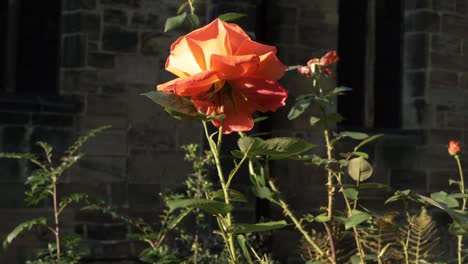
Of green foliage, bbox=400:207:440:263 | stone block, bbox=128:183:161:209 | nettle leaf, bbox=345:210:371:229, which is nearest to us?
nettle leaf, bbox=345:210:371:229

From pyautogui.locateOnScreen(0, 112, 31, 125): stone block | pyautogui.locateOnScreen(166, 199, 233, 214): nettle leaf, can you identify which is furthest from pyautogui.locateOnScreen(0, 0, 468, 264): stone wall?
pyautogui.locateOnScreen(166, 199, 233, 214): nettle leaf

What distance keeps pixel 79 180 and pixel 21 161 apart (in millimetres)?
508

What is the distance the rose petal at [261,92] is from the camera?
1.51 meters

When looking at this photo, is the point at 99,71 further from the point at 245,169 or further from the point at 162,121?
the point at 245,169

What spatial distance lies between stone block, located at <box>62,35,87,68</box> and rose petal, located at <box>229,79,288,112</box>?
5.73 m

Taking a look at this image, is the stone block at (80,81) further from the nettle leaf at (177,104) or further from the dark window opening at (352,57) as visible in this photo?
the nettle leaf at (177,104)

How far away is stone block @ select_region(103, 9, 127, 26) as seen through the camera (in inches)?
282

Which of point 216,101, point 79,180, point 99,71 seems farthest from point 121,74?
point 216,101

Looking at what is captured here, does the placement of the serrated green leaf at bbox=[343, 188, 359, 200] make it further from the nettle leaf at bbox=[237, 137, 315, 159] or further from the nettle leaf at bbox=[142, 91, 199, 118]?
the nettle leaf at bbox=[142, 91, 199, 118]

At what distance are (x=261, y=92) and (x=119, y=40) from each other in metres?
5.82

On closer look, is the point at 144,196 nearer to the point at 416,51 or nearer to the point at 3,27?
the point at 3,27

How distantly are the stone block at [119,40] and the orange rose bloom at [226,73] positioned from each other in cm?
570

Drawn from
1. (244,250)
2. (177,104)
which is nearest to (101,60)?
(244,250)

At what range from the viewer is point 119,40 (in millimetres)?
7203
